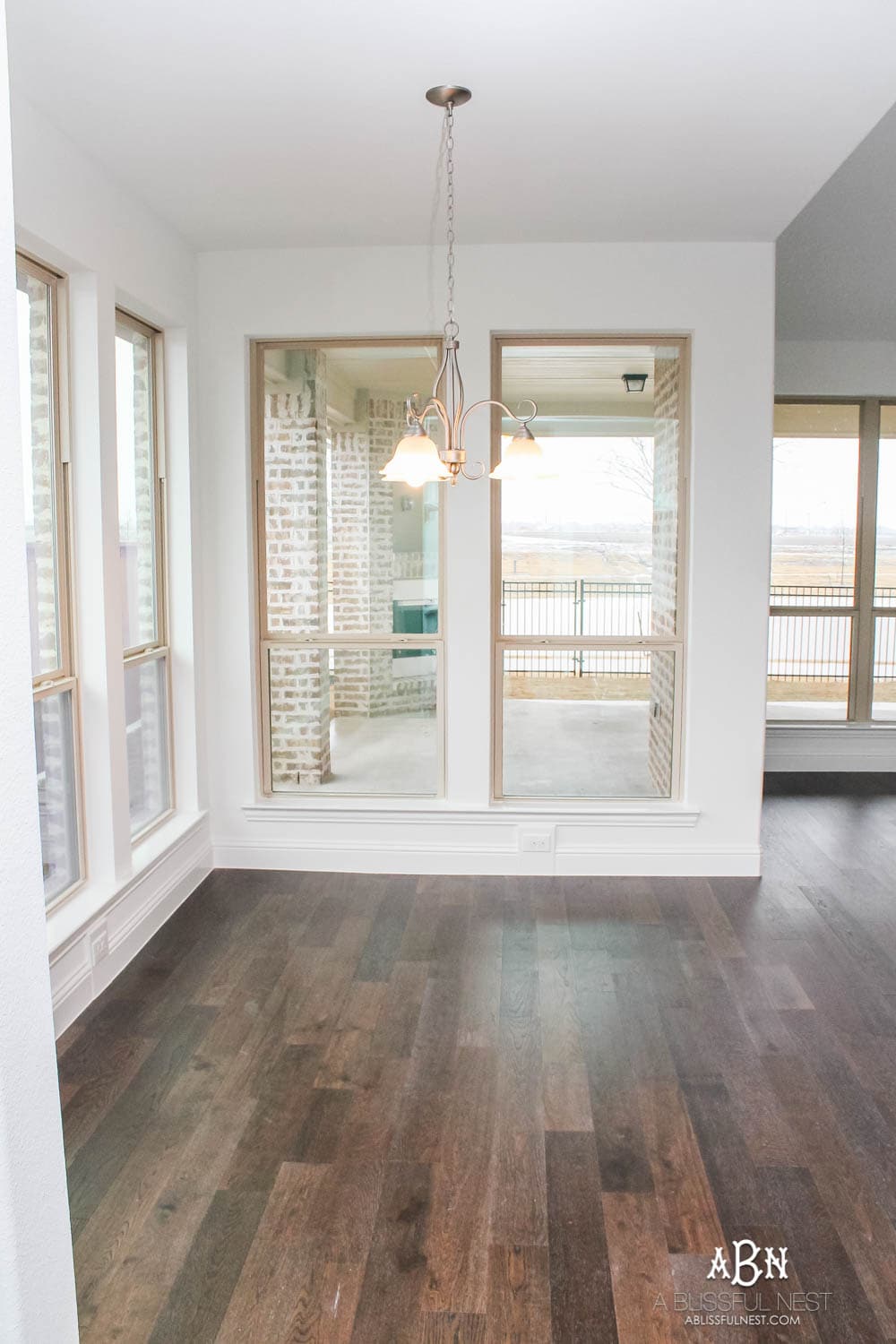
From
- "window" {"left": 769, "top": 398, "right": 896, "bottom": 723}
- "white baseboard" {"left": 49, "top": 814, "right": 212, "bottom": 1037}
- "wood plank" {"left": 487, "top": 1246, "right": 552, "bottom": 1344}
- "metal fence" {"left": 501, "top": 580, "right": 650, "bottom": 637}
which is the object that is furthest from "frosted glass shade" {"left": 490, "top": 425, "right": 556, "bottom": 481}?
"window" {"left": 769, "top": 398, "right": 896, "bottom": 723}

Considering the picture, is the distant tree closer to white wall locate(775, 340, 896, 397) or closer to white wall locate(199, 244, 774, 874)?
white wall locate(199, 244, 774, 874)

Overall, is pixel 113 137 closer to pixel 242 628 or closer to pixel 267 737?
pixel 242 628

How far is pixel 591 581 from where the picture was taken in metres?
4.98

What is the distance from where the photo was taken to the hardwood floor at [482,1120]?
2.22 metres

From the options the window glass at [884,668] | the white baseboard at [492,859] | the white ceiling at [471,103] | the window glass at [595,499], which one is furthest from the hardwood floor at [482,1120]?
the window glass at [884,668]

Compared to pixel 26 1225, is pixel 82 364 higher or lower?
higher

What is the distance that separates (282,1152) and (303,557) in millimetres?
2906

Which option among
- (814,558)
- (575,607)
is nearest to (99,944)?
(575,607)

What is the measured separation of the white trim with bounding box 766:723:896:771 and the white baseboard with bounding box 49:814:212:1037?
4170mm

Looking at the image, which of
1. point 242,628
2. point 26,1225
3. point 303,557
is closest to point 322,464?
point 303,557

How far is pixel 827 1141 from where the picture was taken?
2771 mm

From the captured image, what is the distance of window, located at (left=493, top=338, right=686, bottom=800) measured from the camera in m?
4.89

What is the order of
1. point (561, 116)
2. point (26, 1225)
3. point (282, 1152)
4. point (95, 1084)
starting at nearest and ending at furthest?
point (26, 1225) < point (282, 1152) < point (95, 1084) < point (561, 116)

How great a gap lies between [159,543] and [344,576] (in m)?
0.86
